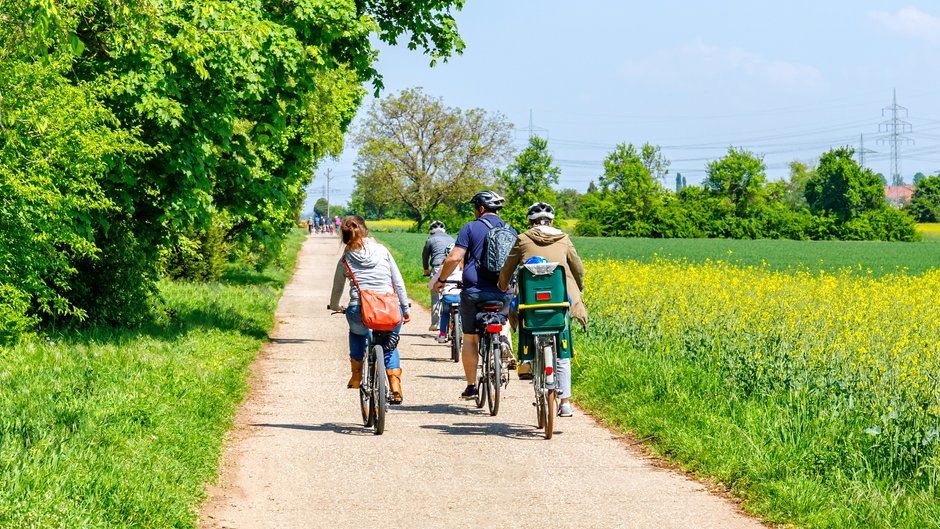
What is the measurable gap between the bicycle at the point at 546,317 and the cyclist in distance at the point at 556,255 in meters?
0.14

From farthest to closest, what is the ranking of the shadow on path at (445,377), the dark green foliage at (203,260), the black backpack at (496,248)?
the dark green foliage at (203,260) → the shadow on path at (445,377) → the black backpack at (496,248)

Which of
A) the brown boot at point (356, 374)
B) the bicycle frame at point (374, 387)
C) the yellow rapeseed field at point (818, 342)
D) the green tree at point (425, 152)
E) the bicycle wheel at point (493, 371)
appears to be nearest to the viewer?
the yellow rapeseed field at point (818, 342)

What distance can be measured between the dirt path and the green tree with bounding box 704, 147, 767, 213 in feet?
326

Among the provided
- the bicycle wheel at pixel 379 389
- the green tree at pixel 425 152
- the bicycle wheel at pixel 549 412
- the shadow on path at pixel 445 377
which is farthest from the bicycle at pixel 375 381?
the green tree at pixel 425 152

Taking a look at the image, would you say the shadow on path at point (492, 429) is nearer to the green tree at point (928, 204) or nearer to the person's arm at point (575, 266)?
the person's arm at point (575, 266)

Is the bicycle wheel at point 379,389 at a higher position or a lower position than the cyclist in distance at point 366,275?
lower

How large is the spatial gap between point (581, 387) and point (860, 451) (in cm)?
406

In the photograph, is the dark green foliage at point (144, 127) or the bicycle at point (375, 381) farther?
the dark green foliage at point (144, 127)

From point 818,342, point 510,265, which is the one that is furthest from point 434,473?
point 818,342

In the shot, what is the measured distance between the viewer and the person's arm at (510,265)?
345 inches

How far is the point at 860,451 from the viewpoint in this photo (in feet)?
23.3

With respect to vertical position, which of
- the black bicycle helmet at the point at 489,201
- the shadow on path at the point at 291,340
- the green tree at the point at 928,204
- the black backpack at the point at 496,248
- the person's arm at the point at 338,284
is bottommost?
the shadow on path at the point at 291,340

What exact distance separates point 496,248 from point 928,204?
409 ft

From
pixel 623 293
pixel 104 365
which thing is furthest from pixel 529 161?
pixel 104 365
